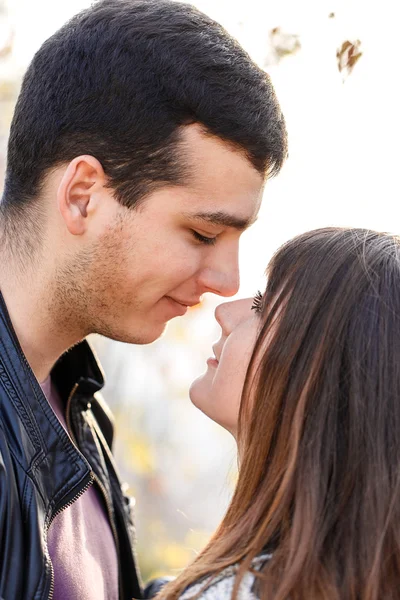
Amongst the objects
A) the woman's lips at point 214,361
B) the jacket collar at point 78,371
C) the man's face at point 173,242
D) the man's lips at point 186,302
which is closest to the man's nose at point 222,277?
the man's face at point 173,242

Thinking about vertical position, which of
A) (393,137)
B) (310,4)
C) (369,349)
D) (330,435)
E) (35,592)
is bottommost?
(35,592)

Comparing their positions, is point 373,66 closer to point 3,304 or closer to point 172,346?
point 3,304

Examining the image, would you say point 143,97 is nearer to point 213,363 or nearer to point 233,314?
point 233,314

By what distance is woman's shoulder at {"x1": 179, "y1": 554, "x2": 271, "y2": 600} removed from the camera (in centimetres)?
193

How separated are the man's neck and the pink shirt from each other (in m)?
0.22

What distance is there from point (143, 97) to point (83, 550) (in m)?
1.48

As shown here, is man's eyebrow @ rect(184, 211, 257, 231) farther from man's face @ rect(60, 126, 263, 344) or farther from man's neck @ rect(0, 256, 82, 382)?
man's neck @ rect(0, 256, 82, 382)

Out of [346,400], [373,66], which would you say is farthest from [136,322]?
→ [373,66]

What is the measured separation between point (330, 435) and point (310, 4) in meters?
2.35

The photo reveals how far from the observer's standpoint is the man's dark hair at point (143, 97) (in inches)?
107

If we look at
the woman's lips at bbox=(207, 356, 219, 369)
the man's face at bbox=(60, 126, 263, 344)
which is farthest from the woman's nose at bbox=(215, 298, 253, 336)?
the man's face at bbox=(60, 126, 263, 344)

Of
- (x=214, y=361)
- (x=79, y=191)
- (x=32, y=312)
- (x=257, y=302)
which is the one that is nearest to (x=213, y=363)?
(x=214, y=361)

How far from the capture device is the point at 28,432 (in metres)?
2.39

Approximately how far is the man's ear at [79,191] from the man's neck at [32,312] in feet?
0.70
